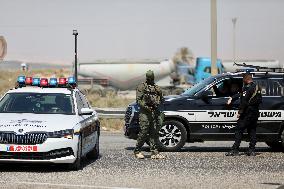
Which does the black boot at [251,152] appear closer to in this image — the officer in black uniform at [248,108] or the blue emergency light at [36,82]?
the officer in black uniform at [248,108]

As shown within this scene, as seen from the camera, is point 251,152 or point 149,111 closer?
point 149,111

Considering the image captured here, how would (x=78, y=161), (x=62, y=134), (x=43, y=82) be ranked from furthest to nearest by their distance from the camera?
(x=43, y=82) → (x=78, y=161) → (x=62, y=134)

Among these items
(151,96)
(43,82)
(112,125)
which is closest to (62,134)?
(43,82)

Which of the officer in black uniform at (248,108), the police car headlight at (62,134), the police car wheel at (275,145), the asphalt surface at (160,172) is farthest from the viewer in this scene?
the police car wheel at (275,145)

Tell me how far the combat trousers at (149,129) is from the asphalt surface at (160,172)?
32 cm

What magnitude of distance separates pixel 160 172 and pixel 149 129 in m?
2.48

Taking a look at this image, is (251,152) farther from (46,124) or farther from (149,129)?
(46,124)

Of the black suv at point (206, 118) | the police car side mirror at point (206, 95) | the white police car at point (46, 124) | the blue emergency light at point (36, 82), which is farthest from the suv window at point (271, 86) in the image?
the blue emergency light at point (36, 82)

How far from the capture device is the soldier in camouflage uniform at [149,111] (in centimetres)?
1533

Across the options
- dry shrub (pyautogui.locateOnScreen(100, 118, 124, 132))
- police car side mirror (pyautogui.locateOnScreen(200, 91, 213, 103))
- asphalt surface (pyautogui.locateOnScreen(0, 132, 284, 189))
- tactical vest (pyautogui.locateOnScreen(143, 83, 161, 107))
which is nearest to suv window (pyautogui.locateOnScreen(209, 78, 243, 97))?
police car side mirror (pyautogui.locateOnScreen(200, 91, 213, 103))

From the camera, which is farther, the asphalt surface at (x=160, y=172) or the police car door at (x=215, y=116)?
the police car door at (x=215, y=116)

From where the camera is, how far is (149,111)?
1540cm

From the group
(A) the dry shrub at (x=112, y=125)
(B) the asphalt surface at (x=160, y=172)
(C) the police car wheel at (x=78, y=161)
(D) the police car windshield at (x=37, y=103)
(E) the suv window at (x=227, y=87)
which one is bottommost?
(A) the dry shrub at (x=112, y=125)

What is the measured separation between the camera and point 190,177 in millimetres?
12688
